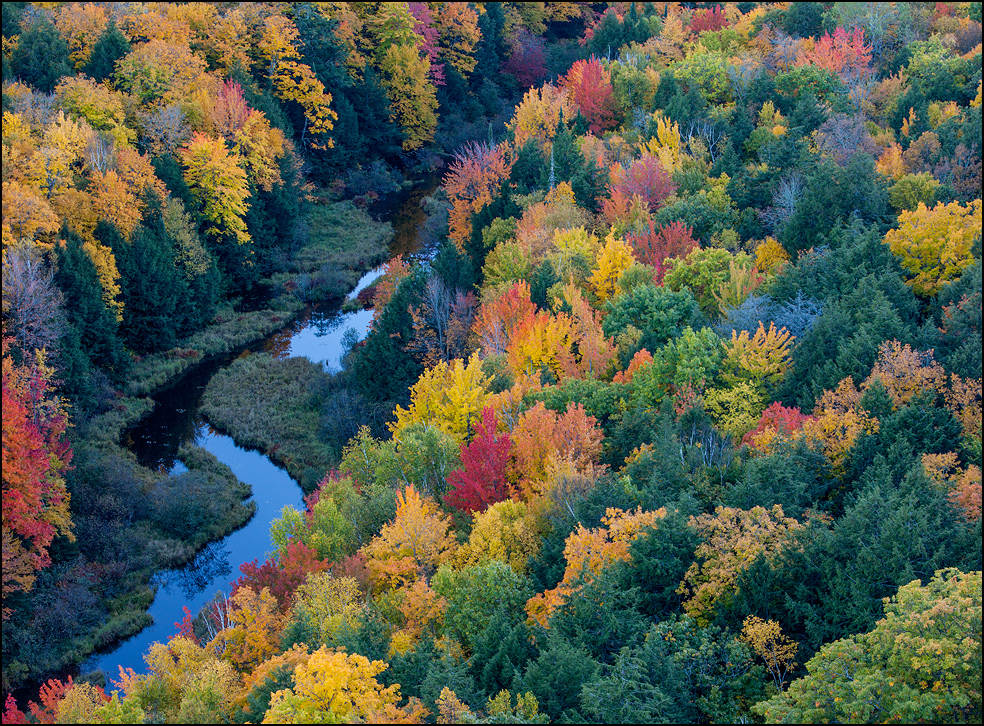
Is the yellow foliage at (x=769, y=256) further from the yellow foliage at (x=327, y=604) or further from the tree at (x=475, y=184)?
the yellow foliage at (x=327, y=604)

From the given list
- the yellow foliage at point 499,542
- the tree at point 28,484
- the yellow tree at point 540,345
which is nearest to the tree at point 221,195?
the tree at point 28,484

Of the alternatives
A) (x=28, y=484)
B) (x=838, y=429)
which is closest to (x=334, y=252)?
(x=28, y=484)

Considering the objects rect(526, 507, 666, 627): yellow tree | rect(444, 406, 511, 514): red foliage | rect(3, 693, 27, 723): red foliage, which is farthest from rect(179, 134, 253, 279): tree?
rect(526, 507, 666, 627): yellow tree

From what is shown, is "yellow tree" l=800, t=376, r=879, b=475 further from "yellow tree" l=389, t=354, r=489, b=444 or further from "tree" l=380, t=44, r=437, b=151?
"tree" l=380, t=44, r=437, b=151

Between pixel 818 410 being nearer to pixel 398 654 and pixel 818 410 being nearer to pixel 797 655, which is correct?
pixel 797 655

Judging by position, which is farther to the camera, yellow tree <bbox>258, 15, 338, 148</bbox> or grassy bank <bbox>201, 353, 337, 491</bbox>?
yellow tree <bbox>258, 15, 338, 148</bbox>
